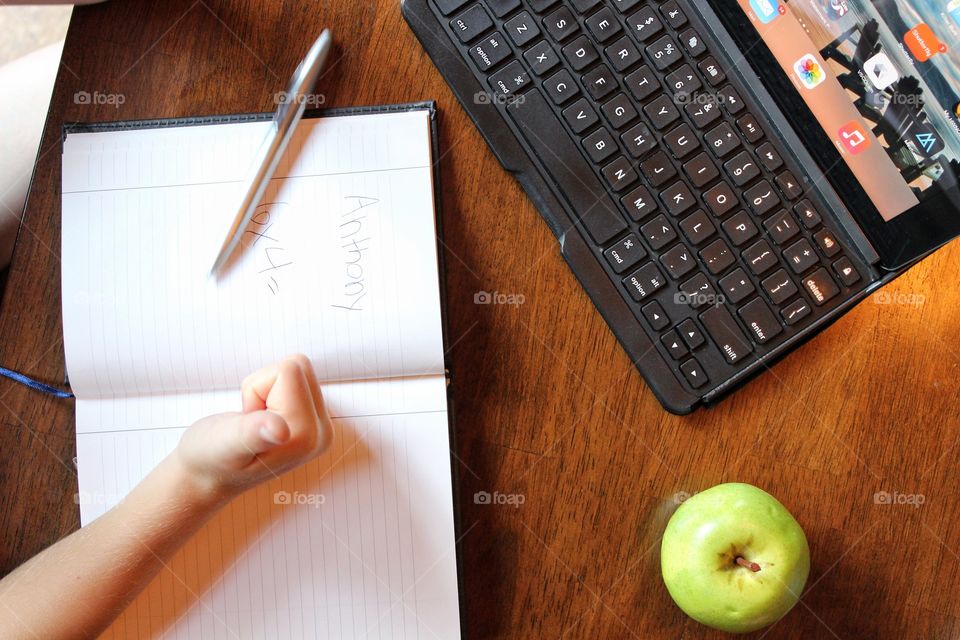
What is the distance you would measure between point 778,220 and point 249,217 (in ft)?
1.46

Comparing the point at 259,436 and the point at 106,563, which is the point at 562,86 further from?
the point at 106,563

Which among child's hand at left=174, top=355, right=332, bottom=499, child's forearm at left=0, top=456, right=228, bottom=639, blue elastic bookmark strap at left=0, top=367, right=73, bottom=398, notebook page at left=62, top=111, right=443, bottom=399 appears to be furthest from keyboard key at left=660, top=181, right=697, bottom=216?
blue elastic bookmark strap at left=0, top=367, right=73, bottom=398

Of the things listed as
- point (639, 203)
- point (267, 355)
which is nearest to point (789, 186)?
point (639, 203)

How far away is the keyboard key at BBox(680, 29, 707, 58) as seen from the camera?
0.60 metres

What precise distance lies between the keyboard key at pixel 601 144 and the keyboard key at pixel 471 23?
13 cm

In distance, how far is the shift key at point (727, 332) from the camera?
0.60 metres

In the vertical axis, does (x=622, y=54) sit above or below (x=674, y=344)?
above

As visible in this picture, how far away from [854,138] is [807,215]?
0.07 metres

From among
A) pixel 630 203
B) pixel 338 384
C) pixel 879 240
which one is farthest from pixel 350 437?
pixel 879 240

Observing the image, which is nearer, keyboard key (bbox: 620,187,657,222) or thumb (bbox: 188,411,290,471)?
thumb (bbox: 188,411,290,471)

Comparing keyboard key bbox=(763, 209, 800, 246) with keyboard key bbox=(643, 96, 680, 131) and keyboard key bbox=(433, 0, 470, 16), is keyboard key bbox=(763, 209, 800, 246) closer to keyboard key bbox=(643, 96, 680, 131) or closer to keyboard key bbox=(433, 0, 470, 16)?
keyboard key bbox=(643, 96, 680, 131)

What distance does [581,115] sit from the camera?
1.97 ft

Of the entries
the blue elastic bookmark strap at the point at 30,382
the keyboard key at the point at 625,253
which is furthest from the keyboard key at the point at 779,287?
the blue elastic bookmark strap at the point at 30,382

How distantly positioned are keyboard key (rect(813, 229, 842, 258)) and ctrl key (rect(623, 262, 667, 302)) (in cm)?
13
